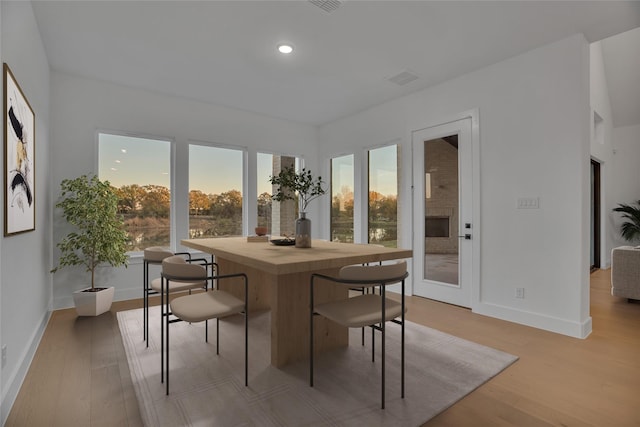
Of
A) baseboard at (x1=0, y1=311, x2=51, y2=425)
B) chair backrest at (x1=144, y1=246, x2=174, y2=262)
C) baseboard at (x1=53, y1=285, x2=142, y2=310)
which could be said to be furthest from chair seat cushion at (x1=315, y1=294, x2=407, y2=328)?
baseboard at (x1=53, y1=285, x2=142, y2=310)

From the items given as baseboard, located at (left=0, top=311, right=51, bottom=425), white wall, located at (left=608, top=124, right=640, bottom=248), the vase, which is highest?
white wall, located at (left=608, top=124, right=640, bottom=248)

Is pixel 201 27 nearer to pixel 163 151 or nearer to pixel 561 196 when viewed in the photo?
pixel 163 151

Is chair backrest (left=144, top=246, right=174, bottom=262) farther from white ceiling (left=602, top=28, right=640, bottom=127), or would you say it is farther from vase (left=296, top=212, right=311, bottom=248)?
white ceiling (left=602, top=28, right=640, bottom=127)

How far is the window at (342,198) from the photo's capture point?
222 inches

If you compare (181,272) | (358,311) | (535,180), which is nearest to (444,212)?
(535,180)

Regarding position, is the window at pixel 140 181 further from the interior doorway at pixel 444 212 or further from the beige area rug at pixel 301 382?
the interior doorway at pixel 444 212

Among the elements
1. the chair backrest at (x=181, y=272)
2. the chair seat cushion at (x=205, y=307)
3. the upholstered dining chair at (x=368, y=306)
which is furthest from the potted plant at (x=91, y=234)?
the upholstered dining chair at (x=368, y=306)

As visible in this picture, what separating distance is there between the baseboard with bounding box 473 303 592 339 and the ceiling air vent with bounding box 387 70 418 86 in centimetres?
282

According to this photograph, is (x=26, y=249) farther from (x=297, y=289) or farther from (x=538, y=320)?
(x=538, y=320)

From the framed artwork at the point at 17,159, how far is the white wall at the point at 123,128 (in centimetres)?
128

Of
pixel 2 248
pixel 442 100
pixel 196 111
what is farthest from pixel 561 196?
pixel 196 111

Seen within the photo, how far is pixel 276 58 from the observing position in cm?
351

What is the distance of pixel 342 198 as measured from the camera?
5.78 metres

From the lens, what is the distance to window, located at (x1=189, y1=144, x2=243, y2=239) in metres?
4.88
